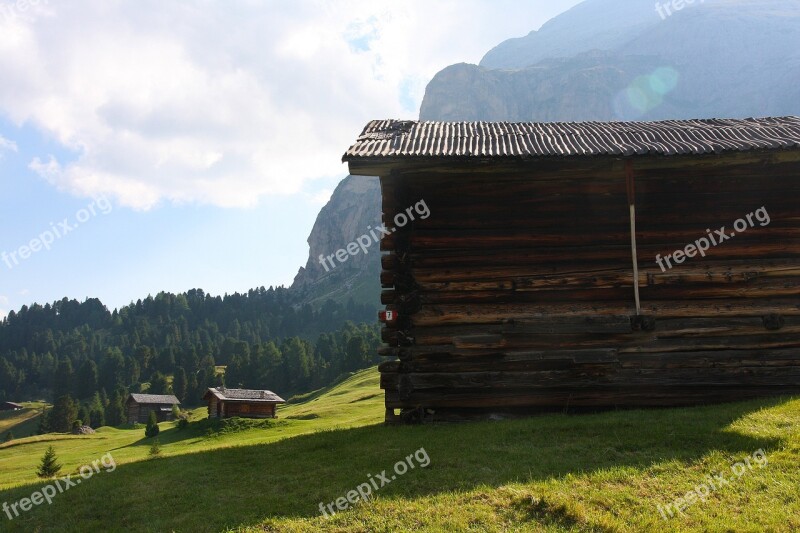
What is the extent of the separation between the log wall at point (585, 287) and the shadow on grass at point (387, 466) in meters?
0.98

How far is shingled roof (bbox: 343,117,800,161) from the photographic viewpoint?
477 inches

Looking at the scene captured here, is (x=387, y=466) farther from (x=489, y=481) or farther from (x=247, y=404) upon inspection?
(x=247, y=404)

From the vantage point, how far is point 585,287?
13.1 metres

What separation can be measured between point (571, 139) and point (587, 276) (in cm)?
325

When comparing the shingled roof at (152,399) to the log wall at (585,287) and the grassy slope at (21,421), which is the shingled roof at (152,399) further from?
the log wall at (585,287)

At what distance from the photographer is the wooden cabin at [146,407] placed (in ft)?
345

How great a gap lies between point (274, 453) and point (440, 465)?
13.0 feet

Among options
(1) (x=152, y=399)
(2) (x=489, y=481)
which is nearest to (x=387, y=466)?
(2) (x=489, y=481)

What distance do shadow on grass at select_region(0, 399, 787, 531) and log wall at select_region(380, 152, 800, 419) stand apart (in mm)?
982

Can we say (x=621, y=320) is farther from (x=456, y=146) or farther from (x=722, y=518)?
(x=722, y=518)

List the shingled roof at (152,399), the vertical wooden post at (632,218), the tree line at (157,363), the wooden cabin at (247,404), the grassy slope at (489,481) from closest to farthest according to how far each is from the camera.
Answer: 1. the grassy slope at (489,481)
2. the vertical wooden post at (632,218)
3. the wooden cabin at (247,404)
4. the shingled roof at (152,399)
5. the tree line at (157,363)

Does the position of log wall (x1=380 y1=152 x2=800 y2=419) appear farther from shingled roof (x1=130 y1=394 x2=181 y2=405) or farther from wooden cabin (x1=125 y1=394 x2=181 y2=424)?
shingled roof (x1=130 y1=394 x2=181 y2=405)

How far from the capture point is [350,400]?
6438 centimetres

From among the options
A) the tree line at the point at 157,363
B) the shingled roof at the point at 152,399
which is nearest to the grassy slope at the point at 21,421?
the tree line at the point at 157,363
